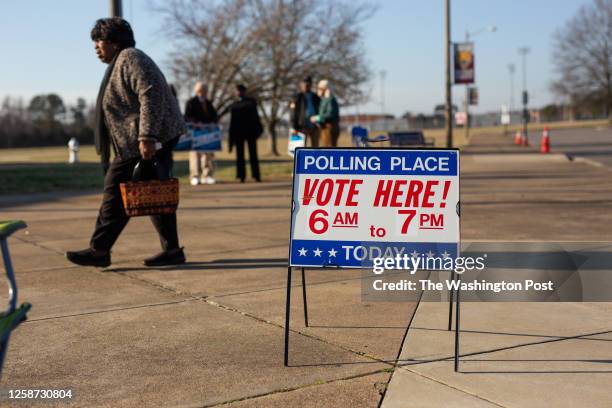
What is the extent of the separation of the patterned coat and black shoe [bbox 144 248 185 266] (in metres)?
0.86

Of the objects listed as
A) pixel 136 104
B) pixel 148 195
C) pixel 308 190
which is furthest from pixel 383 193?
pixel 136 104

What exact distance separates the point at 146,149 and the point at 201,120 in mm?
9753

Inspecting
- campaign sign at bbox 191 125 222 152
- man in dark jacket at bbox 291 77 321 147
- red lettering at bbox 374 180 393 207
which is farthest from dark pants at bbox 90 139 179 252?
campaign sign at bbox 191 125 222 152

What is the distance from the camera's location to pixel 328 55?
118ft

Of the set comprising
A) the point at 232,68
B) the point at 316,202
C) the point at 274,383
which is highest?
the point at 232,68

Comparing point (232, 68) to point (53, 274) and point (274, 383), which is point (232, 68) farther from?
point (274, 383)

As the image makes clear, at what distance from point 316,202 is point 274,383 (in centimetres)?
100

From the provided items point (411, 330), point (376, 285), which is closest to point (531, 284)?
point (376, 285)

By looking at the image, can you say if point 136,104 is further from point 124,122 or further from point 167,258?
point 167,258

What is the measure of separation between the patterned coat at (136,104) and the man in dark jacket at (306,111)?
26.9 feet

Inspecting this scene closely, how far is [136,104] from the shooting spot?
22.6 feet

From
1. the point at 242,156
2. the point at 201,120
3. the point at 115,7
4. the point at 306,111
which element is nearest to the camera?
the point at 115,7

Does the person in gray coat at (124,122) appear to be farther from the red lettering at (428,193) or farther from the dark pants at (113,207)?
the red lettering at (428,193)

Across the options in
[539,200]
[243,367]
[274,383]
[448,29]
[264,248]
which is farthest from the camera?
[448,29]
